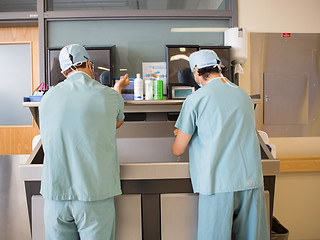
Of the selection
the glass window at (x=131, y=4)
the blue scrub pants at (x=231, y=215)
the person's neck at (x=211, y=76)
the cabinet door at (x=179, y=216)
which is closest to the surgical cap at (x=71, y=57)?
the person's neck at (x=211, y=76)

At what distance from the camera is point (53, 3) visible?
2.45 meters

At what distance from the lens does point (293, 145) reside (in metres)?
2.54

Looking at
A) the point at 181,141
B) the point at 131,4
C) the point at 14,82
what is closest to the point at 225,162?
the point at 181,141

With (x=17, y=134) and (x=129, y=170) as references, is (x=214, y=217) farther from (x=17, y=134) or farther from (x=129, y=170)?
(x=17, y=134)

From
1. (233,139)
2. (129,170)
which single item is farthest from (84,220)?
(233,139)

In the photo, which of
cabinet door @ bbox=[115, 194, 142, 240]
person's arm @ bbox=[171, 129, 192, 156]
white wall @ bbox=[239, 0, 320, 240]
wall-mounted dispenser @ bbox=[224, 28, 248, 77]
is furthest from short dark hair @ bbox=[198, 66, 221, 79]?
white wall @ bbox=[239, 0, 320, 240]

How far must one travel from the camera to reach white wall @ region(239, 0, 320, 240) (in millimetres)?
2447

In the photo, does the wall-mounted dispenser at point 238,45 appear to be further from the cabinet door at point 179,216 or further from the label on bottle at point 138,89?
the cabinet door at point 179,216

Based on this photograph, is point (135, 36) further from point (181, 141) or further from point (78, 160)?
point (78, 160)

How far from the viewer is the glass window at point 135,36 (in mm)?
2408

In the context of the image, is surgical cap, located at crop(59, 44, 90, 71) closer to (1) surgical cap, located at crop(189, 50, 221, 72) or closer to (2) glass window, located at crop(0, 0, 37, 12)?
(1) surgical cap, located at crop(189, 50, 221, 72)

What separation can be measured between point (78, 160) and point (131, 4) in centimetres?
175

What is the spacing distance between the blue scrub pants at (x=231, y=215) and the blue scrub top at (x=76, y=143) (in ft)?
1.57

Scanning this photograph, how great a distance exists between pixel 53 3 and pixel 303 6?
2278 mm
